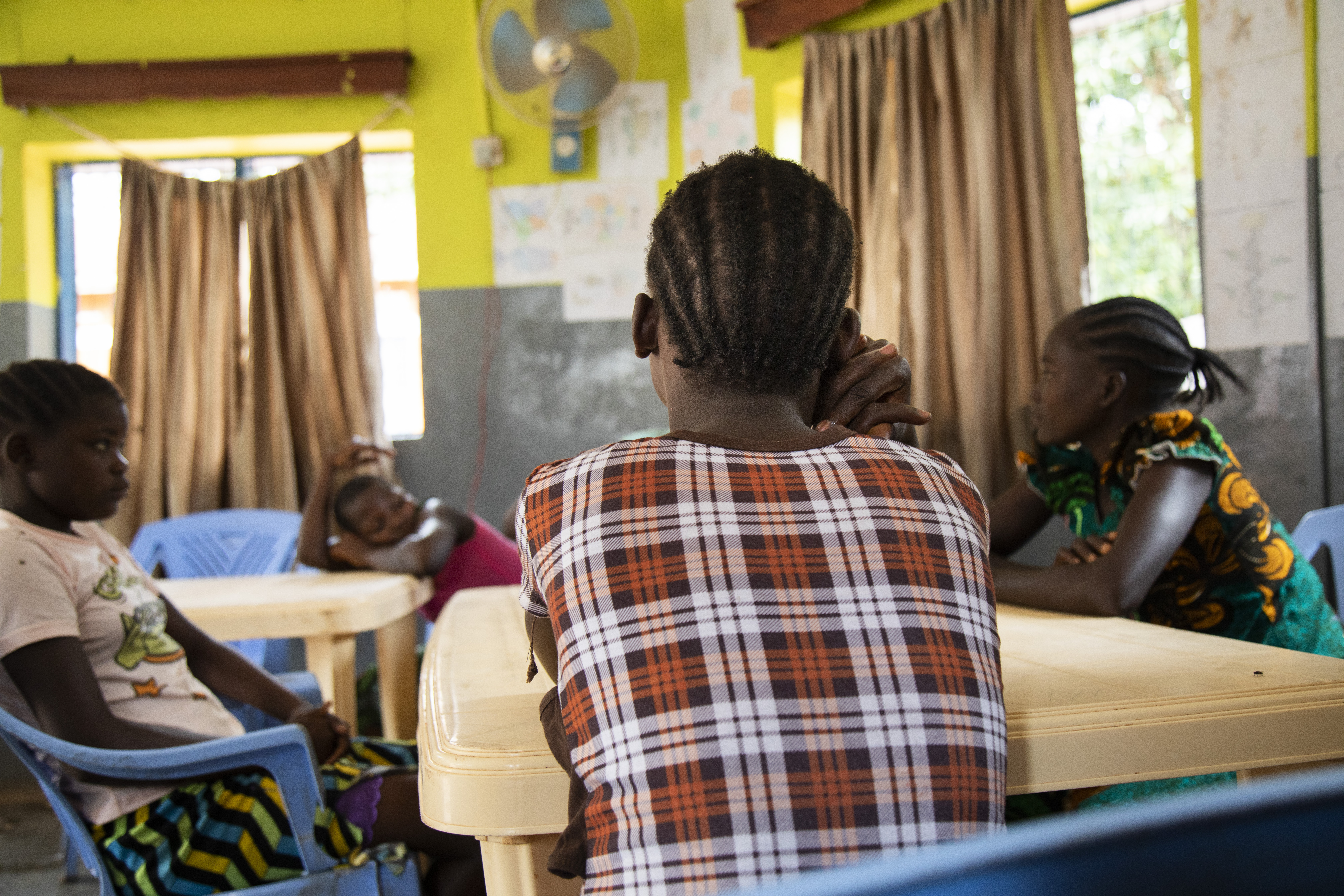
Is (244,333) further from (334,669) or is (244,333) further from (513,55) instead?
(334,669)

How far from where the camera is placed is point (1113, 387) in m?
1.88

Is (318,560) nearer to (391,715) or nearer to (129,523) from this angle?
(391,715)

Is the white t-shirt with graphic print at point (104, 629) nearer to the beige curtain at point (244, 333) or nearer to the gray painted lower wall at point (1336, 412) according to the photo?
the beige curtain at point (244, 333)

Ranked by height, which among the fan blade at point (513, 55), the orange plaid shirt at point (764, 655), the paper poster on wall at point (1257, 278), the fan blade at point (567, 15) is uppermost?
the fan blade at point (567, 15)

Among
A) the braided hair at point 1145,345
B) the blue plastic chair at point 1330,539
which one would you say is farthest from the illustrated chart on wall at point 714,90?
the blue plastic chair at point 1330,539

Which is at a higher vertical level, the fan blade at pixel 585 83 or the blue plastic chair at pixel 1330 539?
the fan blade at pixel 585 83

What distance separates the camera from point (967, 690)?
2.46 feet

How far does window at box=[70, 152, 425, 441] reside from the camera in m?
4.26

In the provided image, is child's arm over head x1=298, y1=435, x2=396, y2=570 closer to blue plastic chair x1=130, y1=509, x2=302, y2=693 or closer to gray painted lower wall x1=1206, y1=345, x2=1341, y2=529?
blue plastic chair x1=130, y1=509, x2=302, y2=693

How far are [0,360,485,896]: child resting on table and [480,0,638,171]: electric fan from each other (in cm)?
238

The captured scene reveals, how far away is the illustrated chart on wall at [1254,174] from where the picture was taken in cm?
252

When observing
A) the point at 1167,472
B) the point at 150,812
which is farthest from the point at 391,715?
the point at 1167,472

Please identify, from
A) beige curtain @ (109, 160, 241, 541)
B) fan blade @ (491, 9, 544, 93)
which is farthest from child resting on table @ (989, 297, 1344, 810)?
beige curtain @ (109, 160, 241, 541)

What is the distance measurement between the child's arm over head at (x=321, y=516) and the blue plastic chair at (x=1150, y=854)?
2.88 metres
